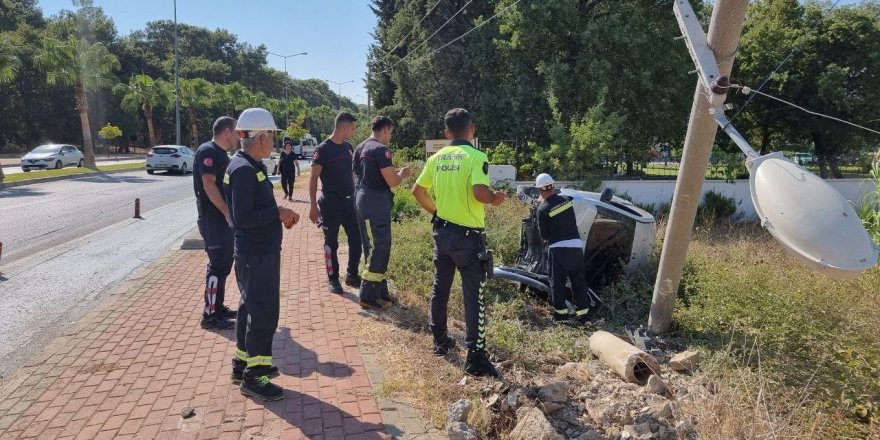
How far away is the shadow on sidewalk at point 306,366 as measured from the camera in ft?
13.4

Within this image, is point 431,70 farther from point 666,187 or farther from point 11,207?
point 11,207

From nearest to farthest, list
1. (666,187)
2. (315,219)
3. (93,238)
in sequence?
(315,219)
(93,238)
(666,187)

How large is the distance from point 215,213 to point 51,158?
1087 inches

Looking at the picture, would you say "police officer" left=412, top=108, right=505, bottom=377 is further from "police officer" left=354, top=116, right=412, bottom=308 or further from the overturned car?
the overturned car

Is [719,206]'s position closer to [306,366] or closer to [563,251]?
[563,251]

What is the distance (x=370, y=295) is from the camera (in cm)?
545

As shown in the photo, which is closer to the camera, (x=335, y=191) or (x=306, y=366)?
(x=306, y=366)

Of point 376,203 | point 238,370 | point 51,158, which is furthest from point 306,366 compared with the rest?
point 51,158

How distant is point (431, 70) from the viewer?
24.6m

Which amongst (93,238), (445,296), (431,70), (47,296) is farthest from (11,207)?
(431,70)

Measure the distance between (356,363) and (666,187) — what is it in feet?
49.9

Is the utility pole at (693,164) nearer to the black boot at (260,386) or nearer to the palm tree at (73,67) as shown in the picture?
the black boot at (260,386)

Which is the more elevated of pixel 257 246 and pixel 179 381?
pixel 257 246

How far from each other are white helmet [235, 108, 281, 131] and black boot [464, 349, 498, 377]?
2161 millimetres
